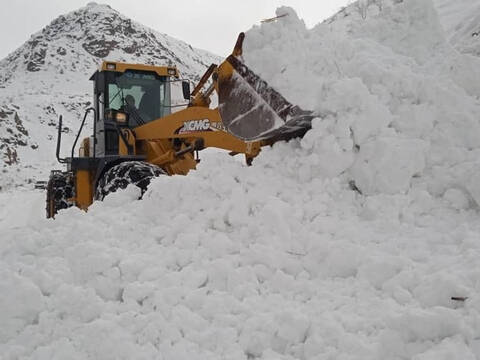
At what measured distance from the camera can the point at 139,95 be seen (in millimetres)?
6184

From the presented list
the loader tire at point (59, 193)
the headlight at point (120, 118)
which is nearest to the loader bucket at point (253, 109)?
the headlight at point (120, 118)

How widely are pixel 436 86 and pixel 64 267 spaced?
3.06 m

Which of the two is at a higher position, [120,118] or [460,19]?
[460,19]

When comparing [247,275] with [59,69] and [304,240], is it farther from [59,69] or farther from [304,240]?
[59,69]

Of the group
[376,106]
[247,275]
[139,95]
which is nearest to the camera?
[247,275]

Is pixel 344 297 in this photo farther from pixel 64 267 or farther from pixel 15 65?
pixel 15 65

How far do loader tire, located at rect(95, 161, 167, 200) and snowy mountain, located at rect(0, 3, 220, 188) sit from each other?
15467 millimetres

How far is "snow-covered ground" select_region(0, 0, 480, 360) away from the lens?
2100mm

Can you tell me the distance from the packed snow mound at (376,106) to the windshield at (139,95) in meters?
2.59

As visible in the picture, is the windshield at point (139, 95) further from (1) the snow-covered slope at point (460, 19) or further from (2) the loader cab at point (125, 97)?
(1) the snow-covered slope at point (460, 19)

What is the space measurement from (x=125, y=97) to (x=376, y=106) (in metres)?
3.72

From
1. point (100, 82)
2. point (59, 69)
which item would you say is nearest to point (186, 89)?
point (100, 82)

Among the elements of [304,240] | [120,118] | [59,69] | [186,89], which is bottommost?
[304,240]

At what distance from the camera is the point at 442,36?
170 inches
